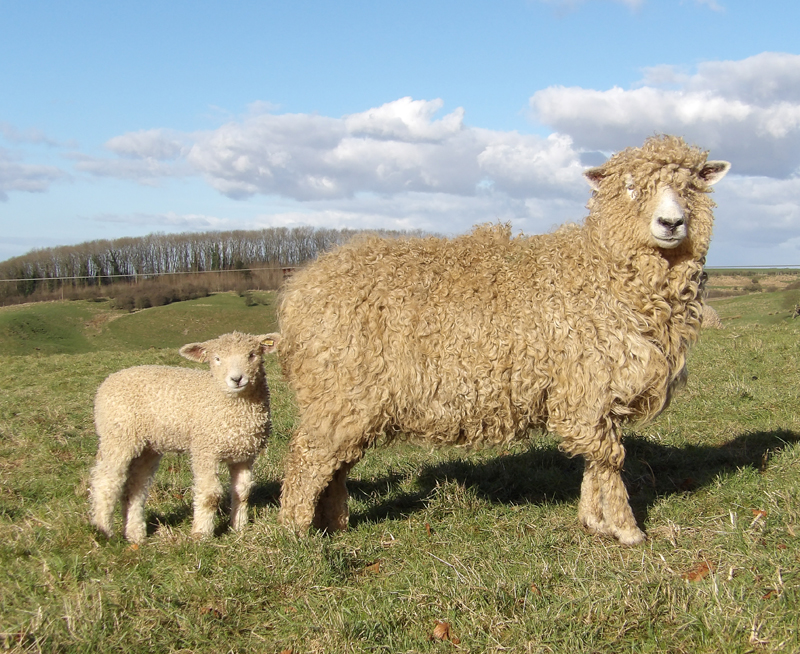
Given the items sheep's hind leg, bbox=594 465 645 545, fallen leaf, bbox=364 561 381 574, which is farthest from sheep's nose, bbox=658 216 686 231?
fallen leaf, bbox=364 561 381 574

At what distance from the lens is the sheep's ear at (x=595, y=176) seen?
4789 millimetres

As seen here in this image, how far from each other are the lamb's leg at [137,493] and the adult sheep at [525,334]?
1.19 m

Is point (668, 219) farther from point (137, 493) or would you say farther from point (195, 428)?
point (137, 493)

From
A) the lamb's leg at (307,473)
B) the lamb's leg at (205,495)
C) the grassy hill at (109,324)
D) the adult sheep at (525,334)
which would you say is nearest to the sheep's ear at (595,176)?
the adult sheep at (525,334)

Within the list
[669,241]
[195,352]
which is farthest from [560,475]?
[195,352]

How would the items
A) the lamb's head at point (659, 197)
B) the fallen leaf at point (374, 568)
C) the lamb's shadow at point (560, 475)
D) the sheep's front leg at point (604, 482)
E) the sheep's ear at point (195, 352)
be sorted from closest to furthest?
the fallen leaf at point (374, 568) → the lamb's head at point (659, 197) → the sheep's front leg at point (604, 482) → the sheep's ear at point (195, 352) → the lamb's shadow at point (560, 475)

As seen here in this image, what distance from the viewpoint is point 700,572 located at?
3.74 m

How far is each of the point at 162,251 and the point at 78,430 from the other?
1585 cm

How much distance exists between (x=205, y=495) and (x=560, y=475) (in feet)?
10.8

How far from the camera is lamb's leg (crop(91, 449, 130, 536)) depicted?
4867 mm

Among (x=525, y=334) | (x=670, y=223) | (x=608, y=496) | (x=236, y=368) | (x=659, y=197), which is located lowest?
(x=608, y=496)

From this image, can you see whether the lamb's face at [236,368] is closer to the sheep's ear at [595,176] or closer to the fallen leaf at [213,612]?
the fallen leaf at [213,612]

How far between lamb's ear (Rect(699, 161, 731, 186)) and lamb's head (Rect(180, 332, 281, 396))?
351 cm

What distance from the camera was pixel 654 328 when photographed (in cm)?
455
